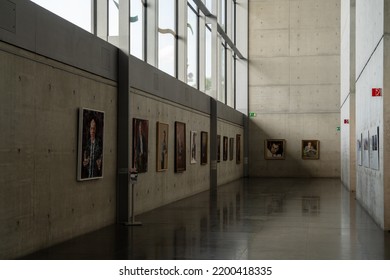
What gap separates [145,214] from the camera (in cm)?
1775

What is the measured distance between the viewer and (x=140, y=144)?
1767 centimetres

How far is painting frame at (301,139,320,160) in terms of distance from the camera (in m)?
41.5

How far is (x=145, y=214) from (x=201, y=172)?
967cm

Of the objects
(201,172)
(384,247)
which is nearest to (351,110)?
(201,172)

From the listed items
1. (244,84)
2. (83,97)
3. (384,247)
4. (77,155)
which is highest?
(244,84)

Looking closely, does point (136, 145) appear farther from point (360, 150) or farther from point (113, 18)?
point (360, 150)

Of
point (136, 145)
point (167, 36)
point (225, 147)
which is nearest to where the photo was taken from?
point (136, 145)

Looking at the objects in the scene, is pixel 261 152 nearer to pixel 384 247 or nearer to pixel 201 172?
pixel 201 172

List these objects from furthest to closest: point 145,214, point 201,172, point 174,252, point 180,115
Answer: point 201,172 < point 180,115 < point 145,214 < point 174,252

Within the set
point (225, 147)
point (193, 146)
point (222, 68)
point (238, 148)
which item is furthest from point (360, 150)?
point (238, 148)

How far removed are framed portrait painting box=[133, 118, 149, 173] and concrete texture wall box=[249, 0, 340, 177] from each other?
25.1 meters

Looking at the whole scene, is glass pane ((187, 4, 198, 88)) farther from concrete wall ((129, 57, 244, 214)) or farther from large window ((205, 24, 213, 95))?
large window ((205, 24, 213, 95))

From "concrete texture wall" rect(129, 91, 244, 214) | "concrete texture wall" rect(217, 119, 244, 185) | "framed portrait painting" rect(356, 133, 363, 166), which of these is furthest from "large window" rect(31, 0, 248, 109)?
"framed portrait painting" rect(356, 133, 363, 166)

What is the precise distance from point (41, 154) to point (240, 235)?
16.2 feet
